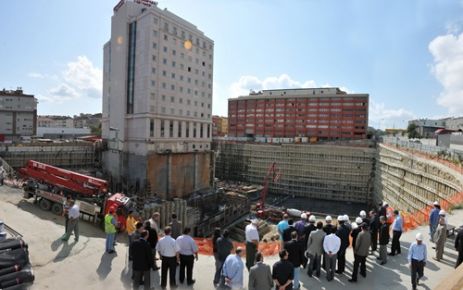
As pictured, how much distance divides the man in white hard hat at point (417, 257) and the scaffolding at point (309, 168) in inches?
1914

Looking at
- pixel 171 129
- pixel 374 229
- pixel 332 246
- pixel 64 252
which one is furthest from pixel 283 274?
pixel 171 129

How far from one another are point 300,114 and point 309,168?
2647 cm

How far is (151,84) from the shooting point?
1502 inches

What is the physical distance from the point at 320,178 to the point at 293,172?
548cm

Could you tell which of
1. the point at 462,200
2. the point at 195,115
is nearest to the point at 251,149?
the point at 195,115

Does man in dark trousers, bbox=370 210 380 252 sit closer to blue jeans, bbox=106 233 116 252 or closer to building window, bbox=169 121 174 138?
blue jeans, bbox=106 233 116 252

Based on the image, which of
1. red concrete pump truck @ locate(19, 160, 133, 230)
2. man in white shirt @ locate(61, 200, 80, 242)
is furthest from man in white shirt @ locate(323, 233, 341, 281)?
red concrete pump truck @ locate(19, 160, 133, 230)

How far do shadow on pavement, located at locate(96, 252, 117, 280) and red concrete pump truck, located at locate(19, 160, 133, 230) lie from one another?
8.28 metres

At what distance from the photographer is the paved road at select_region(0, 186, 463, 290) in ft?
27.1

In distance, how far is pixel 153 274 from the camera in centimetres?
866

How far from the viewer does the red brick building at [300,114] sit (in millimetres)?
73188

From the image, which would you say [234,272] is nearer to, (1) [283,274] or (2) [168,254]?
(1) [283,274]

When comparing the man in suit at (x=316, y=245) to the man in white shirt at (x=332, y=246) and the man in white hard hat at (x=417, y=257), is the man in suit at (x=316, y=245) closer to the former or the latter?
the man in white shirt at (x=332, y=246)

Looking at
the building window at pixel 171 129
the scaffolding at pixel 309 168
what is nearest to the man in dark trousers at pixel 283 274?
the building window at pixel 171 129
